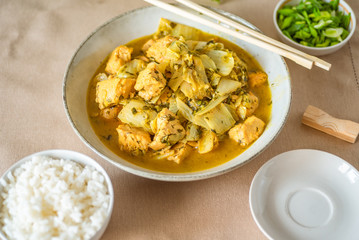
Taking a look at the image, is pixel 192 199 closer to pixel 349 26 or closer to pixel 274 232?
pixel 274 232

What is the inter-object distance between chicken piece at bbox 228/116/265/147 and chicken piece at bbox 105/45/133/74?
970mm

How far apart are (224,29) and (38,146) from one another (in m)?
1.59

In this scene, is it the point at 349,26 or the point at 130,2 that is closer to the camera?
the point at 349,26

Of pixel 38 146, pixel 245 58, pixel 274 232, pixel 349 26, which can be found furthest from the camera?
pixel 349 26

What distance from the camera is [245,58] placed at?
122 inches

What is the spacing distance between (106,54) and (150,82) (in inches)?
28.2

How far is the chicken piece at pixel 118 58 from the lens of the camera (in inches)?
115

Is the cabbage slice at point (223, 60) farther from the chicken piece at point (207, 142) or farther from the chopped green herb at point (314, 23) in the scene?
the chopped green herb at point (314, 23)

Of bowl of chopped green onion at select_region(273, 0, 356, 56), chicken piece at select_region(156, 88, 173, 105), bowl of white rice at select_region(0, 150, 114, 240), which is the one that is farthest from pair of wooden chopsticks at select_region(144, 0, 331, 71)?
bowl of white rice at select_region(0, 150, 114, 240)

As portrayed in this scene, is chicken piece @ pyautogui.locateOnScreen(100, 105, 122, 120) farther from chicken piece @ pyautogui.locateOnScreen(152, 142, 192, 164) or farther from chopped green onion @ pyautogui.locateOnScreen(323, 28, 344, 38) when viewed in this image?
chopped green onion @ pyautogui.locateOnScreen(323, 28, 344, 38)

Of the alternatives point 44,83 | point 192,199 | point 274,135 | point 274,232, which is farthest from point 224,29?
point 44,83

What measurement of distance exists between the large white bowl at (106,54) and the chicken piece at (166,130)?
198mm

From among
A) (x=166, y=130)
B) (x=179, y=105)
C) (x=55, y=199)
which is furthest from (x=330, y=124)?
(x=55, y=199)

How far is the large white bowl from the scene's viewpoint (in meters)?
2.37
